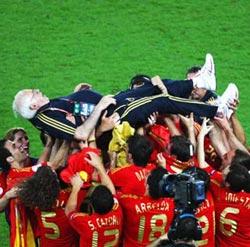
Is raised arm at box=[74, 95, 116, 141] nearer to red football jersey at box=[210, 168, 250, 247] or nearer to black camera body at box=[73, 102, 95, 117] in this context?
black camera body at box=[73, 102, 95, 117]

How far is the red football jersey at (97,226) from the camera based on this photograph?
23.9 ft

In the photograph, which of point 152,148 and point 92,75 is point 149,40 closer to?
point 92,75

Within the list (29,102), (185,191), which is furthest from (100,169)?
(185,191)

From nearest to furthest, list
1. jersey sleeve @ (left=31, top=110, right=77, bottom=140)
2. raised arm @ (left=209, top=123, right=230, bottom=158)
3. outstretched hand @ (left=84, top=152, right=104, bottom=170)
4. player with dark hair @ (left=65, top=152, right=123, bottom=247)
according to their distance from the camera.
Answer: player with dark hair @ (left=65, top=152, right=123, bottom=247) < outstretched hand @ (left=84, top=152, right=104, bottom=170) < jersey sleeve @ (left=31, top=110, right=77, bottom=140) < raised arm @ (left=209, top=123, right=230, bottom=158)

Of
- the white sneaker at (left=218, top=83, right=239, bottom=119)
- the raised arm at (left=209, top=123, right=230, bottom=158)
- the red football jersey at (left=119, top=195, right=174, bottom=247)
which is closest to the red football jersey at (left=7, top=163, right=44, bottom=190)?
the red football jersey at (left=119, top=195, right=174, bottom=247)

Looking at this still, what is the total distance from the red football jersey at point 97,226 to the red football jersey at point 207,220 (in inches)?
23.3

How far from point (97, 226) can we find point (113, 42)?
5.08m

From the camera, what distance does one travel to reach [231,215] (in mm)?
7586

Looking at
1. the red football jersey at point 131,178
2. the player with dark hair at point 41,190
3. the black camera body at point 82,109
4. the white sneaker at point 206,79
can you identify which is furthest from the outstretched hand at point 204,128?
the player with dark hair at point 41,190

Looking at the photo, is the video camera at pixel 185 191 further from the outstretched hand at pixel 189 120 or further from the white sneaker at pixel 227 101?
the white sneaker at pixel 227 101

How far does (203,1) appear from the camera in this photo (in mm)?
12820

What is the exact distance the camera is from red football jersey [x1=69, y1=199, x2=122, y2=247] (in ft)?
23.9

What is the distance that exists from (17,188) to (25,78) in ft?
12.8

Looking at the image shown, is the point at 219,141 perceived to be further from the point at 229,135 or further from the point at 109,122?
the point at 109,122
